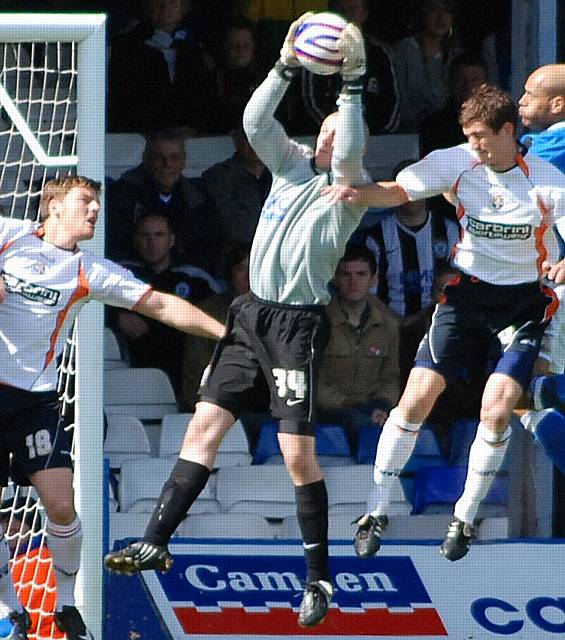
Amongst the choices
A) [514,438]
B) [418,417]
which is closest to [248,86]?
[514,438]

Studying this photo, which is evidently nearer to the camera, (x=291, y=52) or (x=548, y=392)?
(x=291, y=52)

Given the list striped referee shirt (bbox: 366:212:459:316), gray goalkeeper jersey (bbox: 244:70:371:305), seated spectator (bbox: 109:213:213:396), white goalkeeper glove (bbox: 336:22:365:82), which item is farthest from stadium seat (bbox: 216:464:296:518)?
white goalkeeper glove (bbox: 336:22:365:82)

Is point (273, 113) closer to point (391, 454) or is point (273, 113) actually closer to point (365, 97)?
point (391, 454)

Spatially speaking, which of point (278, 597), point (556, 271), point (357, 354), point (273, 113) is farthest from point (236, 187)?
point (556, 271)

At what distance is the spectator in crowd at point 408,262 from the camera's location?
7.99 metres

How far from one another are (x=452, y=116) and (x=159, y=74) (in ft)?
4.48

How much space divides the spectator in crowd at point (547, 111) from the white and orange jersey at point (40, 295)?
57.9 inches

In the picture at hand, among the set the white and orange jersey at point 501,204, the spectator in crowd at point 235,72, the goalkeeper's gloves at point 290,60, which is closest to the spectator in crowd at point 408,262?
the spectator in crowd at point 235,72

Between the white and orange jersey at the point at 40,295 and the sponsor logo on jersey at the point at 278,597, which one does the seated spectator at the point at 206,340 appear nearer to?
the sponsor logo on jersey at the point at 278,597

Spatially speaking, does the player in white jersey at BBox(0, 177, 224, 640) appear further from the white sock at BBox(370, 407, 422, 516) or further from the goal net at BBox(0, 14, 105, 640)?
the white sock at BBox(370, 407, 422, 516)

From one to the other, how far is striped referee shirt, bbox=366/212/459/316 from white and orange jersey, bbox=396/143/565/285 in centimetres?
184

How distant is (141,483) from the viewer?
25.0 feet

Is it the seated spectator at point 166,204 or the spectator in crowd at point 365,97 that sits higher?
the spectator in crowd at point 365,97

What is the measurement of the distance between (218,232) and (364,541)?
2289 millimetres
